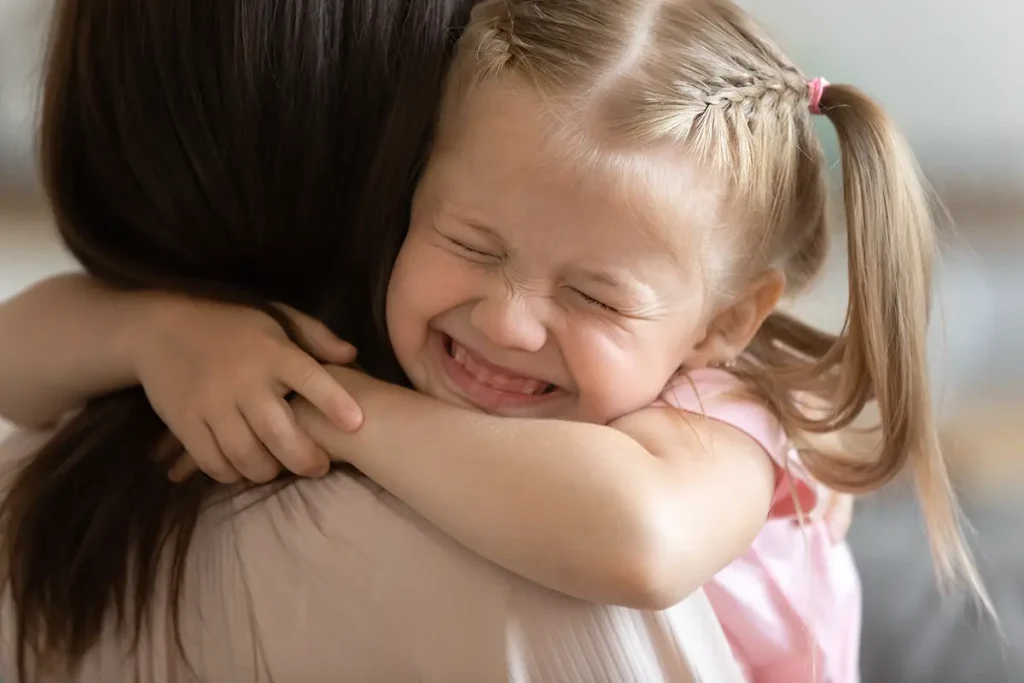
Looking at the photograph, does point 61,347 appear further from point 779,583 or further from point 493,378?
point 779,583

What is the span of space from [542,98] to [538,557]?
31cm

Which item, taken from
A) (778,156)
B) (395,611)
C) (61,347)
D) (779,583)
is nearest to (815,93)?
(778,156)

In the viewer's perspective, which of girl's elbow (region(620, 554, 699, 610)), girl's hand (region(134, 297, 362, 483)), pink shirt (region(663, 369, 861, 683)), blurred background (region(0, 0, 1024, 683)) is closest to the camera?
girl's elbow (region(620, 554, 699, 610))

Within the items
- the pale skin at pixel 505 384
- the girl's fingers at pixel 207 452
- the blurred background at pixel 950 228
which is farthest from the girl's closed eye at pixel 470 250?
the blurred background at pixel 950 228

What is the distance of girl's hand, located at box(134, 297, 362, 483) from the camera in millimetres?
659

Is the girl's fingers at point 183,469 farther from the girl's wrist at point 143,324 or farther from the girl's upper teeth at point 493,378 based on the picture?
the girl's upper teeth at point 493,378

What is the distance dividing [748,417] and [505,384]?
0.62ft

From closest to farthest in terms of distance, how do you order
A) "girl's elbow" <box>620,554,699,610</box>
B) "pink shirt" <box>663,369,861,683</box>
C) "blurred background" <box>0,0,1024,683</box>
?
"girl's elbow" <box>620,554,699,610</box>, "pink shirt" <box>663,369,861,683</box>, "blurred background" <box>0,0,1024,683</box>

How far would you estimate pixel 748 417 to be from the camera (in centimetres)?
75

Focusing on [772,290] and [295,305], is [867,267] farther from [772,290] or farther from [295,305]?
[295,305]

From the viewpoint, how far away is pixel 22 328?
760mm

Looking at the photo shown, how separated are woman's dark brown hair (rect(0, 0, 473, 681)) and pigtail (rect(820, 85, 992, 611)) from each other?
338 mm

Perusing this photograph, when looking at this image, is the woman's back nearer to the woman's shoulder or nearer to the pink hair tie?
the woman's shoulder

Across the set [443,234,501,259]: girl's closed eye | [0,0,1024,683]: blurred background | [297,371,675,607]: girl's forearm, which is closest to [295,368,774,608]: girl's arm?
[297,371,675,607]: girl's forearm
